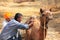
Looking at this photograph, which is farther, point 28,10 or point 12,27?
point 28,10

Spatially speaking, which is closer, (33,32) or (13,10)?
(33,32)

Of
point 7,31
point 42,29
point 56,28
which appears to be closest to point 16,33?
point 7,31

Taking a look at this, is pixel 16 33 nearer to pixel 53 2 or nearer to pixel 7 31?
pixel 7 31

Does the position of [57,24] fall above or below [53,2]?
below

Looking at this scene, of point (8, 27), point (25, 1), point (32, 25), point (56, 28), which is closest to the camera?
point (8, 27)

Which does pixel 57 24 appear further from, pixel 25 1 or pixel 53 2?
pixel 25 1

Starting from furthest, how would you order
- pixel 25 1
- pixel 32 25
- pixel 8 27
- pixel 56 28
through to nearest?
pixel 25 1, pixel 56 28, pixel 32 25, pixel 8 27

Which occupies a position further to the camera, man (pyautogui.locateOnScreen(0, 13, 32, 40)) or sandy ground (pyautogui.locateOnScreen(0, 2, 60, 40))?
sandy ground (pyautogui.locateOnScreen(0, 2, 60, 40))

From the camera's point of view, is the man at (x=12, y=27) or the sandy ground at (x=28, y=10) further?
the sandy ground at (x=28, y=10)

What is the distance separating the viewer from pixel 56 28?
10.6m

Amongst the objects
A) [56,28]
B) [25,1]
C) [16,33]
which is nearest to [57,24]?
[56,28]

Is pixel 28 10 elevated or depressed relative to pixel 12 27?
depressed

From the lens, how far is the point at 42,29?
7.25 meters

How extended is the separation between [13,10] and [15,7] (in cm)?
21
